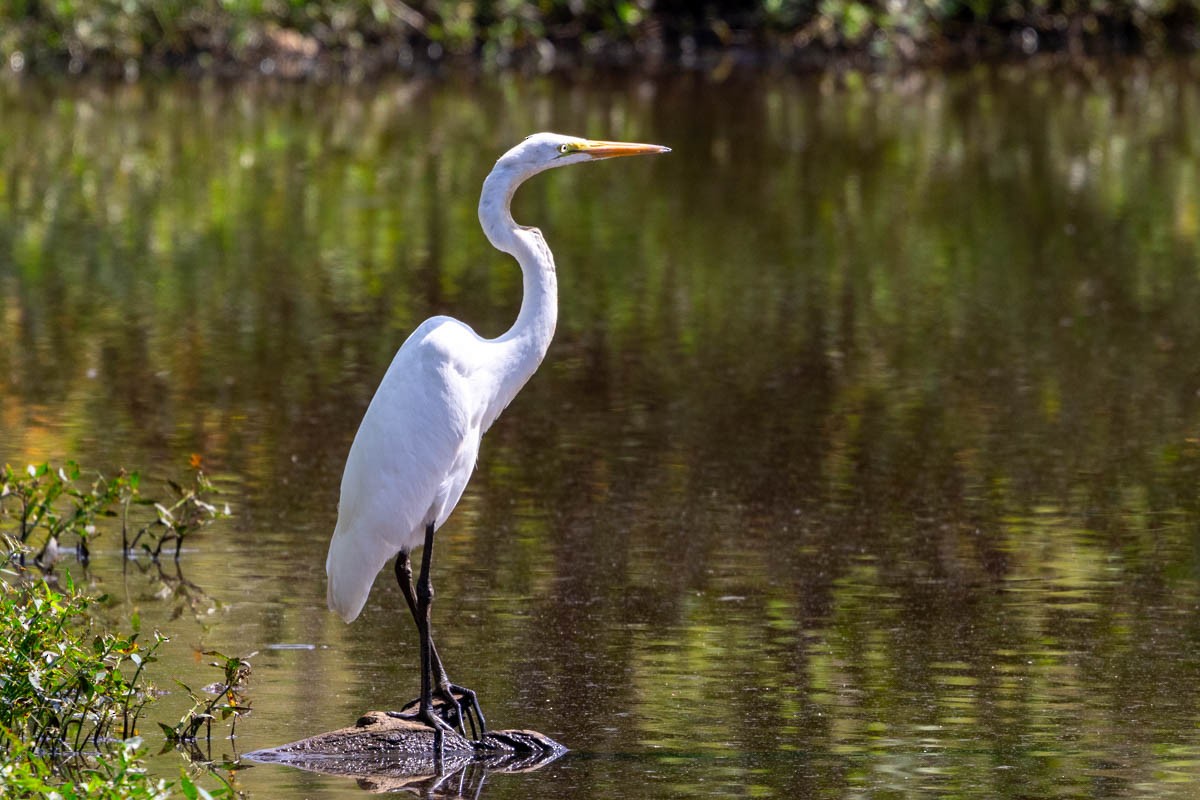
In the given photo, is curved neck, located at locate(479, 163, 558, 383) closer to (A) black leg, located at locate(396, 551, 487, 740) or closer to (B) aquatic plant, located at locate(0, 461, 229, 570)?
(A) black leg, located at locate(396, 551, 487, 740)

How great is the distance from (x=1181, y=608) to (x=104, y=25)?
58.6 feet

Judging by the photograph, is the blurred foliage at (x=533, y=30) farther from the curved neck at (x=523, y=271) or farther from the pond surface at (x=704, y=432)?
the curved neck at (x=523, y=271)

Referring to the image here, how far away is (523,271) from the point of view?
16.9 ft

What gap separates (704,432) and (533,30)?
1626 cm

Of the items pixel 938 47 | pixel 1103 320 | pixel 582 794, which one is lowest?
pixel 582 794

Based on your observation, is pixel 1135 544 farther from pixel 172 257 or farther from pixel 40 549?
pixel 172 257

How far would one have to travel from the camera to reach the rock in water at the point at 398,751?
15.5 ft

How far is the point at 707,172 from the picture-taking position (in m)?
15.4

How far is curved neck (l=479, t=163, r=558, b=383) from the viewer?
5125 mm

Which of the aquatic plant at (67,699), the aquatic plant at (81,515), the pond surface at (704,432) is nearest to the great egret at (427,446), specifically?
the pond surface at (704,432)

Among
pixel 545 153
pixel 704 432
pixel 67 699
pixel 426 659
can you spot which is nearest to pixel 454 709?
pixel 426 659

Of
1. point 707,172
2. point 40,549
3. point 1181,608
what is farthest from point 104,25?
point 1181,608

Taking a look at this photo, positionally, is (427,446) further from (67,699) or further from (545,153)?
(67,699)

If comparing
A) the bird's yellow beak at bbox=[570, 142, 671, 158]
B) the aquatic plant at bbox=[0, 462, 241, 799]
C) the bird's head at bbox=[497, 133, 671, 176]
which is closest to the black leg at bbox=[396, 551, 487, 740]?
the aquatic plant at bbox=[0, 462, 241, 799]
